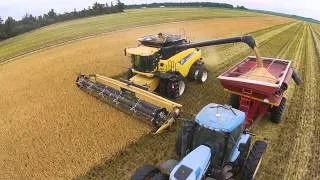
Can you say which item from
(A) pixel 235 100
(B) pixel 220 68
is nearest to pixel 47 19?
(B) pixel 220 68

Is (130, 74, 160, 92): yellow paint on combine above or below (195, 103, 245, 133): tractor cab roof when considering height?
below

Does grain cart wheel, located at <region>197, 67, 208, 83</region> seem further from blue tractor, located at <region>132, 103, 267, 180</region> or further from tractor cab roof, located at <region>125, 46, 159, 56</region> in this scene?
blue tractor, located at <region>132, 103, 267, 180</region>

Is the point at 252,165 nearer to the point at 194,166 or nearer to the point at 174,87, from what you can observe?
the point at 194,166

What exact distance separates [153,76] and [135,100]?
1.84 m

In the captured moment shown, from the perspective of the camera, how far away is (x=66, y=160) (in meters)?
8.88

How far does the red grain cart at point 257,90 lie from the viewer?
9.67 meters

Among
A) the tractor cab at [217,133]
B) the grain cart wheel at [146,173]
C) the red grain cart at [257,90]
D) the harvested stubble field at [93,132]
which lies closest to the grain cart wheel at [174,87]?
the harvested stubble field at [93,132]

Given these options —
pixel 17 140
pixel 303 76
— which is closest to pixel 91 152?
pixel 17 140

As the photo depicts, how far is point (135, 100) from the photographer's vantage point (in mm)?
11016

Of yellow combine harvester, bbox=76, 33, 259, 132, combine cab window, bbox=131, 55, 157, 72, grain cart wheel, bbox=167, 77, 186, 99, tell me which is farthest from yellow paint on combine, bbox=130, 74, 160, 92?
grain cart wheel, bbox=167, 77, 186, 99

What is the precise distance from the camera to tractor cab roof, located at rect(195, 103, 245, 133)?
6.54 meters

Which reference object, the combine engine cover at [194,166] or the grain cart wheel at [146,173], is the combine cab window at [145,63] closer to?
the combine engine cover at [194,166]

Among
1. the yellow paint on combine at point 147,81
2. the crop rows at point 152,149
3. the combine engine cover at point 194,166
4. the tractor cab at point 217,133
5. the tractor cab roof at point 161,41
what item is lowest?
the crop rows at point 152,149

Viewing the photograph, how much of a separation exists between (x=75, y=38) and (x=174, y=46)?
61.7ft
